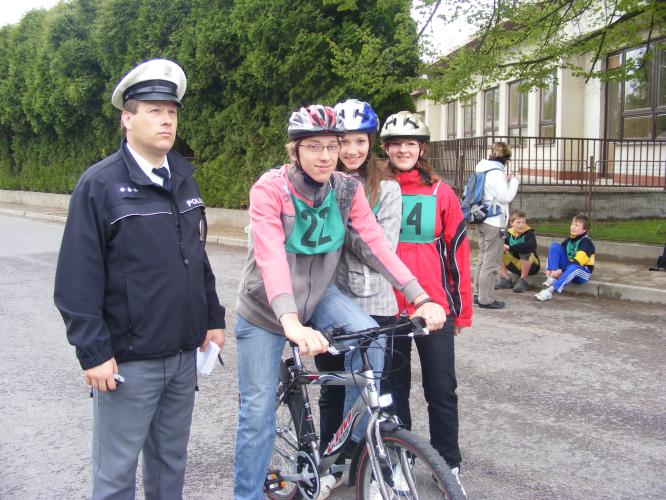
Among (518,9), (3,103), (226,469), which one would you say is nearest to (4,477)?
(226,469)

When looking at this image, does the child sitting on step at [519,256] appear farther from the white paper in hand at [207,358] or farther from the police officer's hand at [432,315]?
the white paper in hand at [207,358]

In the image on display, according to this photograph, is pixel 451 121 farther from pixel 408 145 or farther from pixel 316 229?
pixel 316 229

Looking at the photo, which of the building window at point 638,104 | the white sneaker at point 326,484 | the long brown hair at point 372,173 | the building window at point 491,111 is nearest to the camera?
the white sneaker at point 326,484

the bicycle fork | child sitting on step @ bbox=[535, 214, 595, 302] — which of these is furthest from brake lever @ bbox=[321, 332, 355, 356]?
child sitting on step @ bbox=[535, 214, 595, 302]

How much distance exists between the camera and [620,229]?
1312cm

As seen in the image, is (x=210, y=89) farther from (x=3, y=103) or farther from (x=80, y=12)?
(x=3, y=103)

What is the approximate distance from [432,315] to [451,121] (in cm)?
2928

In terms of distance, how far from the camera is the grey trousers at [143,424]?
2646 mm

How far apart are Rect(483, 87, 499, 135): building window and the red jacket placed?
2172cm

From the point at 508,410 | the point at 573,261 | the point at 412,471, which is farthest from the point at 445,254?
the point at 573,261

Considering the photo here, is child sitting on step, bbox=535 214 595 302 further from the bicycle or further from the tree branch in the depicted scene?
the bicycle

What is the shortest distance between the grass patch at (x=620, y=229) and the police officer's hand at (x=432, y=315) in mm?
9703

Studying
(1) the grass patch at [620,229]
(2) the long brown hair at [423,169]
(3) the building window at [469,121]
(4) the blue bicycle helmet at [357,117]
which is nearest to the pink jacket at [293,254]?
(4) the blue bicycle helmet at [357,117]

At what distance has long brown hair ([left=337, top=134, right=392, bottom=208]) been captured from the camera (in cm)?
360
